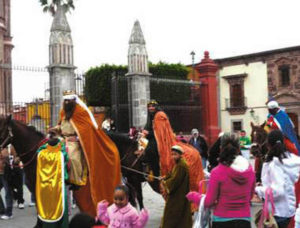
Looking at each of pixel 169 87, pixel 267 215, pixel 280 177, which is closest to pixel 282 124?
pixel 280 177

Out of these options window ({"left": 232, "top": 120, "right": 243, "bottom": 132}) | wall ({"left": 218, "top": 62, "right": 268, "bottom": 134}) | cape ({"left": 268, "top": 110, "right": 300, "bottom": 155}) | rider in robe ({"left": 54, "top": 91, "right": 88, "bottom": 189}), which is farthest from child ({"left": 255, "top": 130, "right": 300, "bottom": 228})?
A: window ({"left": 232, "top": 120, "right": 243, "bottom": 132})

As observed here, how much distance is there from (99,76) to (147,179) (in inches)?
667

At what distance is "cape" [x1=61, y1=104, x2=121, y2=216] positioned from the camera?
723 cm

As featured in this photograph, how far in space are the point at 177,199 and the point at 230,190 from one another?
5.97 ft

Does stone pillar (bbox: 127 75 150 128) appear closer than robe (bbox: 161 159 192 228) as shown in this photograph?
No

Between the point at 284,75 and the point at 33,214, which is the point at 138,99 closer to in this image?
the point at 33,214

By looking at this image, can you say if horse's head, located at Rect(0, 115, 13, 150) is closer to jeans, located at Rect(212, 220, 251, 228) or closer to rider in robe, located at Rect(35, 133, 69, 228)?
rider in robe, located at Rect(35, 133, 69, 228)

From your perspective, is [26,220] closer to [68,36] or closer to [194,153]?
[194,153]

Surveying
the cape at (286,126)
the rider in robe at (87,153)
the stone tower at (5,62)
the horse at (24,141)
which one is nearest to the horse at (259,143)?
the cape at (286,126)

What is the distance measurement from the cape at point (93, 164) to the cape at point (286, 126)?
3.29m

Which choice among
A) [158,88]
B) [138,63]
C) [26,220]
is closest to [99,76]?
[158,88]

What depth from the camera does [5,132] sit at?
7.11 m

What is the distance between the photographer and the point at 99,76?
24531 millimetres

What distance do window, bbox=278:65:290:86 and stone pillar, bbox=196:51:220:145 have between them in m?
17.2
